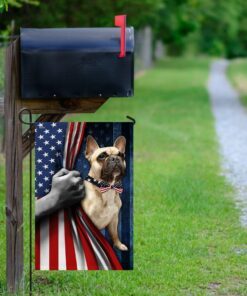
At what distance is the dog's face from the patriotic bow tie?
27 mm

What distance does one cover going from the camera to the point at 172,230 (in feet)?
27.4

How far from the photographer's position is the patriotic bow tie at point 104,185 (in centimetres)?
575

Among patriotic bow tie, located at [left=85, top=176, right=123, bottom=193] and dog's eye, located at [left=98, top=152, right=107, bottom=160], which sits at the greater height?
dog's eye, located at [left=98, top=152, right=107, bottom=160]

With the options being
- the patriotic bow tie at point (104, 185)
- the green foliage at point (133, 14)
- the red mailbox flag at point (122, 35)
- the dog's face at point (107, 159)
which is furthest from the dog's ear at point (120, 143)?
the green foliage at point (133, 14)

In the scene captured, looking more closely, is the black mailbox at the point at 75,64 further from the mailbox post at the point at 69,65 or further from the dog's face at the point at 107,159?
the dog's face at the point at 107,159

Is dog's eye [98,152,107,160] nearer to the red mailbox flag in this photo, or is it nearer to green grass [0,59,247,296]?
the red mailbox flag

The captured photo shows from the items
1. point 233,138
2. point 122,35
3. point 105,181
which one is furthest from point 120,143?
point 233,138

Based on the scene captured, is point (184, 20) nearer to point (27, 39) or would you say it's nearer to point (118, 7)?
point (118, 7)

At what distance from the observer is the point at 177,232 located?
8.27m

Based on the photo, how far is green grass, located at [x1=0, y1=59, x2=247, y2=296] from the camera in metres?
6.39

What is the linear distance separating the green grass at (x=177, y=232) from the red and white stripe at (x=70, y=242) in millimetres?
329

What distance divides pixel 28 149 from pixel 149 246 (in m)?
1.94

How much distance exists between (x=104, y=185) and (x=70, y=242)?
0.44 meters

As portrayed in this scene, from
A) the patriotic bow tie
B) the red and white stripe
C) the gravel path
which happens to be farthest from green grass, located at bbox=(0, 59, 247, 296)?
the patriotic bow tie
